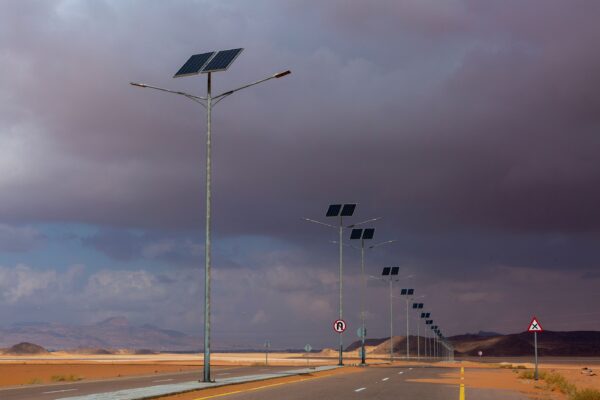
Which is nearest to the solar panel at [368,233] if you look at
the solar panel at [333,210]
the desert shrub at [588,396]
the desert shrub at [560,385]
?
the solar panel at [333,210]

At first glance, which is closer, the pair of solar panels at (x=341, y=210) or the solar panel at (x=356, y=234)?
the pair of solar panels at (x=341, y=210)

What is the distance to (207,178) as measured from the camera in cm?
3553

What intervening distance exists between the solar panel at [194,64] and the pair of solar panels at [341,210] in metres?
33.0

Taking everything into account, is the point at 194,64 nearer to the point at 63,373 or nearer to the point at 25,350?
the point at 63,373

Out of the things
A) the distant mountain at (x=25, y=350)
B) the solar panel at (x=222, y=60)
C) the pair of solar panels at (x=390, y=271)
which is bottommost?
the distant mountain at (x=25, y=350)

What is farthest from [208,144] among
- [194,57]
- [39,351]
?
[39,351]

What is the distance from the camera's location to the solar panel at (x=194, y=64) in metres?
38.5

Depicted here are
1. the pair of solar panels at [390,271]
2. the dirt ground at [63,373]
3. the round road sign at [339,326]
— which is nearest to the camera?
the dirt ground at [63,373]

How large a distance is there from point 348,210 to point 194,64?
34430 mm

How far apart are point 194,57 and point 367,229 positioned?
1767 inches

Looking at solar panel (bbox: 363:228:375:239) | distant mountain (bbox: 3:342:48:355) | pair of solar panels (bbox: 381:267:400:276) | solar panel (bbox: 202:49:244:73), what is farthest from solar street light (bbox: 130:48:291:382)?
distant mountain (bbox: 3:342:48:355)

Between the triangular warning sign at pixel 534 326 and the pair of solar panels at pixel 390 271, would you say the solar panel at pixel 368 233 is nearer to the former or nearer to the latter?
the pair of solar panels at pixel 390 271

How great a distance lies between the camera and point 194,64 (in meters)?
39.3

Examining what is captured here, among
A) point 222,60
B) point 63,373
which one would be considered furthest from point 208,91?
point 63,373
